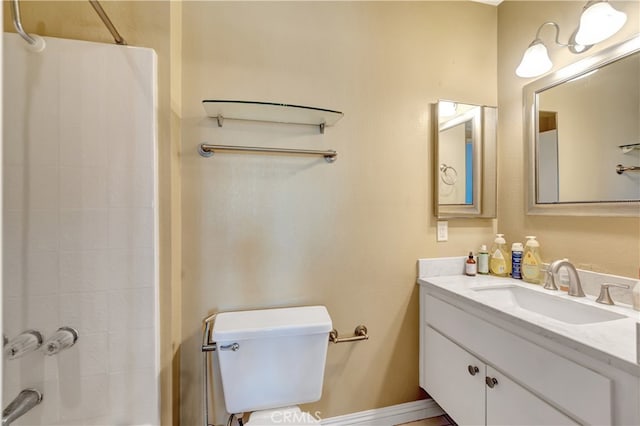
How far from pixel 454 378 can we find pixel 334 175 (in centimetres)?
110

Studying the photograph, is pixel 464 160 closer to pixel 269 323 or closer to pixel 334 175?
pixel 334 175

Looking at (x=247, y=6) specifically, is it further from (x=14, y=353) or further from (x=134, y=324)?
(x=14, y=353)

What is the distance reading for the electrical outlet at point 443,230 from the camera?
5.33ft

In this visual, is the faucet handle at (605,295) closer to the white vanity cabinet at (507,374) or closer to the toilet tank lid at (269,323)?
the white vanity cabinet at (507,374)

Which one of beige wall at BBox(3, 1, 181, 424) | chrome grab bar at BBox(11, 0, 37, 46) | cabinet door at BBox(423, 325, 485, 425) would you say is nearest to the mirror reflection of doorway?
cabinet door at BBox(423, 325, 485, 425)

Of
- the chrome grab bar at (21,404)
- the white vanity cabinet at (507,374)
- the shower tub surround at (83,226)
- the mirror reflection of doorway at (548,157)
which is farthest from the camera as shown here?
the mirror reflection of doorway at (548,157)

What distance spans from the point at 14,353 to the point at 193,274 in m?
0.58

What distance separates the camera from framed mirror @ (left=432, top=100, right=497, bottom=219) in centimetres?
160

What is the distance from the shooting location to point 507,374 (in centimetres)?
110

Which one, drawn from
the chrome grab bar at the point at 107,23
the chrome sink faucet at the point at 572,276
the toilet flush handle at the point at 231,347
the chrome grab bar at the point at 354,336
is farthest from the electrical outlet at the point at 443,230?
the chrome grab bar at the point at 107,23

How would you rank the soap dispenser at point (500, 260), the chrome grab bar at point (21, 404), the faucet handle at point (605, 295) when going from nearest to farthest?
1. the chrome grab bar at point (21, 404)
2. the faucet handle at point (605, 295)
3. the soap dispenser at point (500, 260)

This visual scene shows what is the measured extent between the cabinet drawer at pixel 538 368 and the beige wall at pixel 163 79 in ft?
4.05

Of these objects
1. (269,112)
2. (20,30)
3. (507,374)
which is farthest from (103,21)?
(507,374)

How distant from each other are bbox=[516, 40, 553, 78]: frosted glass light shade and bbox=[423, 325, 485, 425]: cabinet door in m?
1.33
